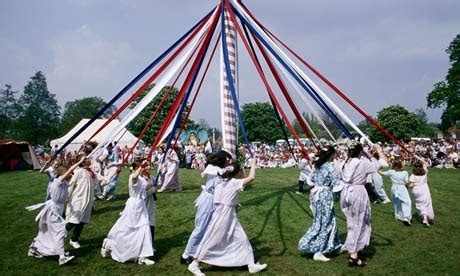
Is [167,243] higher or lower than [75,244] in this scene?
lower

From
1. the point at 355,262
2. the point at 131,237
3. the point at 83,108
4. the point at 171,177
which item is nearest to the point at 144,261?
the point at 131,237

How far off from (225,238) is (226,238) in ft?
0.05

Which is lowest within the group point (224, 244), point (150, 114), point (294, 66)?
point (224, 244)

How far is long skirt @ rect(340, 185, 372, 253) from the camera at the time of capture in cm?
527

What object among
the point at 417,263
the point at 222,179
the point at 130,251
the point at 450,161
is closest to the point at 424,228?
the point at 417,263

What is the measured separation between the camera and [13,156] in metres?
22.3

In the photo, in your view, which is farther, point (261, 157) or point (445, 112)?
point (445, 112)

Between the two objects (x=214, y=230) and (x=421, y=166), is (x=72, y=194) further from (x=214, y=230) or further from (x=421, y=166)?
(x=421, y=166)

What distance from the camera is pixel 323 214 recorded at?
5.58 meters

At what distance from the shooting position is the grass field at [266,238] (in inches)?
199

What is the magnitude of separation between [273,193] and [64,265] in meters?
6.68

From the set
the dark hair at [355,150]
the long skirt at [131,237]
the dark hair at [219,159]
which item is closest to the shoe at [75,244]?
the long skirt at [131,237]

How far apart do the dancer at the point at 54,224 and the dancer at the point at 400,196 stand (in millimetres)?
6690

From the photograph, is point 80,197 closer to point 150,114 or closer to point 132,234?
point 132,234
